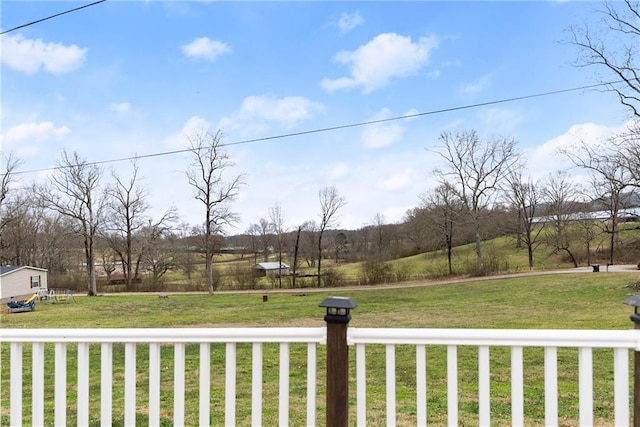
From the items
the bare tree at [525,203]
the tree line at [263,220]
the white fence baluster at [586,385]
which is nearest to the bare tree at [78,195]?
the tree line at [263,220]

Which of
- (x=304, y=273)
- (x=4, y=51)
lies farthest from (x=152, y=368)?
(x=304, y=273)

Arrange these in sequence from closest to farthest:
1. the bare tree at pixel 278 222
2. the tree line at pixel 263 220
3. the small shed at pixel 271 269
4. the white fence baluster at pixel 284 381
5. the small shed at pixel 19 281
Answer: the white fence baluster at pixel 284 381 → the small shed at pixel 19 281 → the tree line at pixel 263 220 → the small shed at pixel 271 269 → the bare tree at pixel 278 222

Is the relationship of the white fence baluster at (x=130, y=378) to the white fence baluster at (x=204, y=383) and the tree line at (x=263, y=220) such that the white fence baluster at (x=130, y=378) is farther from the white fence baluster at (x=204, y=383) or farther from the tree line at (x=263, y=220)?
the tree line at (x=263, y=220)

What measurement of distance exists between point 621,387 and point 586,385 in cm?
14

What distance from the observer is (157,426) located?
170cm

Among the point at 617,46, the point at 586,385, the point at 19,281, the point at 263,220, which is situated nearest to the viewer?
the point at 586,385

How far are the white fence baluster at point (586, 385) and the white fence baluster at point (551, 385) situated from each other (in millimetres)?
92

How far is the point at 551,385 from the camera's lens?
59.5 inches

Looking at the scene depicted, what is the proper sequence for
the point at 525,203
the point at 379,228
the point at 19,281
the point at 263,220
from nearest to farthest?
1. the point at 19,281
2. the point at 525,203
3. the point at 263,220
4. the point at 379,228

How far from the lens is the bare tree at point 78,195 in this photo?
21859 mm

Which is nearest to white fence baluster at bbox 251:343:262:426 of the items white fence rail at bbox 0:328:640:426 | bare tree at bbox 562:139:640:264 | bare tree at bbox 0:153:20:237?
white fence rail at bbox 0:328:640:426

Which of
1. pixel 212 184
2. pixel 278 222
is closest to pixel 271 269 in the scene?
pixel 278 222

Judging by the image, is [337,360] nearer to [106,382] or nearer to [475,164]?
[106,382]

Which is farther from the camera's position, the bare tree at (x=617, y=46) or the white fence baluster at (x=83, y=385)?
the bare tree at (x=617, y=46)
